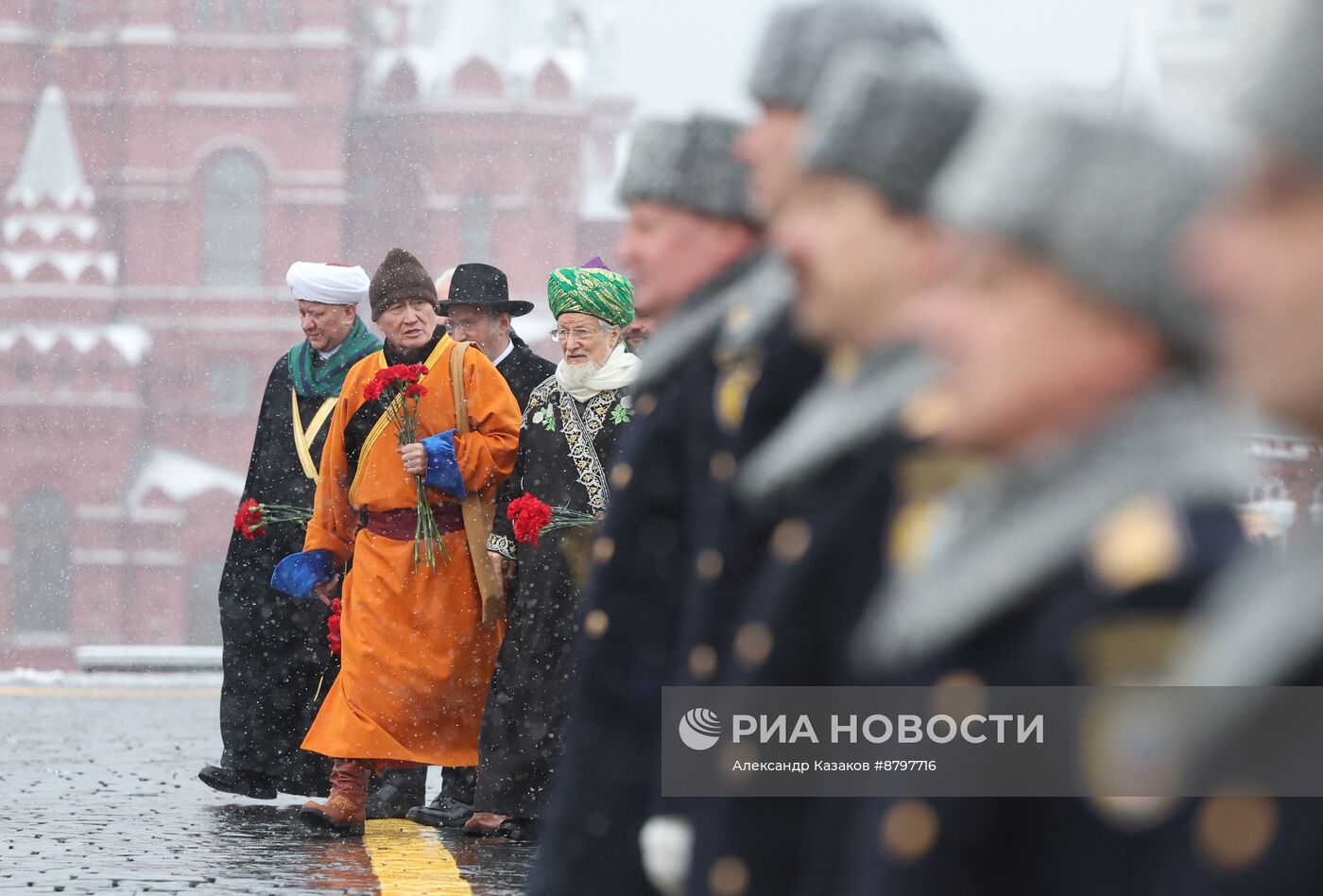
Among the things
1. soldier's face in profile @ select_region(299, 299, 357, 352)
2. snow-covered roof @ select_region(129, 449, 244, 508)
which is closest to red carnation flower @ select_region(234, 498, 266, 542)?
soldier's face in profile @ select_region(299, 299, 357, 352)

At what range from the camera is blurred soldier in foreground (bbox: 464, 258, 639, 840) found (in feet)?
23.8

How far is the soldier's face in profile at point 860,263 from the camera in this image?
2.24 metres

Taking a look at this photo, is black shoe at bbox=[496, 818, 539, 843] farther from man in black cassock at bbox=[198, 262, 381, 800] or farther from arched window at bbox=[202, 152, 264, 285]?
arched window at bbox=[202, 152, 264, 285]

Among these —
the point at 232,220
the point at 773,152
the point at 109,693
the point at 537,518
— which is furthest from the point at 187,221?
the point at 773,152

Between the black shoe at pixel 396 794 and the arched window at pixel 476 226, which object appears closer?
the black shoe at pixel 396 794

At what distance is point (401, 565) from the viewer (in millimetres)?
7242

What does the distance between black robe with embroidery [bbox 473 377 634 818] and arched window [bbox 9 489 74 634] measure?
39248 mm

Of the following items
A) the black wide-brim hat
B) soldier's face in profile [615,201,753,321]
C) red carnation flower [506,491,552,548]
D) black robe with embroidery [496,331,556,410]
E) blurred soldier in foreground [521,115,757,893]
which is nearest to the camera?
blurred soldier in foreground [521,115,757,893]

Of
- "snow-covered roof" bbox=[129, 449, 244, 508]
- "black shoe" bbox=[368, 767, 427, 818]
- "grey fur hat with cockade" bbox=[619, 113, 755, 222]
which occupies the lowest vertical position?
"black shoe" bbox=[368, 767, 427, 818]

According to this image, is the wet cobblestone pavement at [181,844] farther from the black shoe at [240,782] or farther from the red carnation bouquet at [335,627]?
the red carnation bouquet at [335,627]

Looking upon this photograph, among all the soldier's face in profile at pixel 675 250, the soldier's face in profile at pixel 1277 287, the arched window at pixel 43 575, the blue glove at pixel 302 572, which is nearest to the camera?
the soldier's face in profile at pixel 1277 287

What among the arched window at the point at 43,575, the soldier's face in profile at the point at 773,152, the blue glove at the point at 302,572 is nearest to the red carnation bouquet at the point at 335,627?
the blue glove at the point at 302,572

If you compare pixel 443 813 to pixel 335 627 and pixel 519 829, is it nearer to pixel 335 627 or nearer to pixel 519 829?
pixel 519 829

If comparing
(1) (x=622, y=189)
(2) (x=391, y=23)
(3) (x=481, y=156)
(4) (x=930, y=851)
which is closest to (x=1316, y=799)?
(4) (x=930, y=851)
